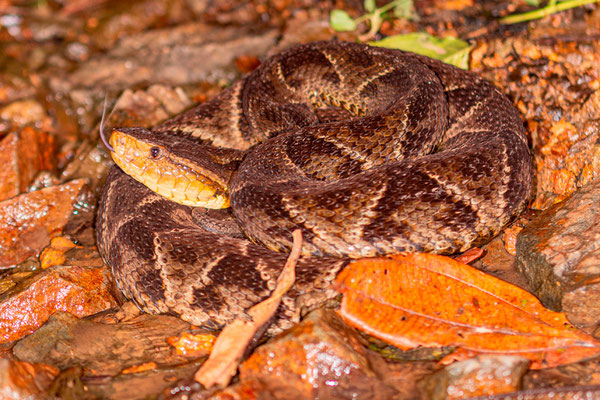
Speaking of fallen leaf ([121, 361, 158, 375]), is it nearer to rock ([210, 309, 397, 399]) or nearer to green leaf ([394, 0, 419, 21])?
rock ([210, 309, 397, 399])

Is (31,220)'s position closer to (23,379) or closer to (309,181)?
(23,379)

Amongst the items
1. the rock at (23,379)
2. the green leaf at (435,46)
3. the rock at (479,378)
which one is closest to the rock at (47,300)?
the rock at (23,379)

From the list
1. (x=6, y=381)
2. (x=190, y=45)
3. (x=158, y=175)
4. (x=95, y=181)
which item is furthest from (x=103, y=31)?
(x=6, y=381)

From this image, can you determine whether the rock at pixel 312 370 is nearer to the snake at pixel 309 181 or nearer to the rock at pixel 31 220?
the snake at pixel 309 181

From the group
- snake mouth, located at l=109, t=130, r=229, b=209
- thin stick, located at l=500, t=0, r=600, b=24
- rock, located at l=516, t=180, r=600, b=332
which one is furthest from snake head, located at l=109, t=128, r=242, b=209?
thin stick, located at l=500, t=0, r=600, b=24

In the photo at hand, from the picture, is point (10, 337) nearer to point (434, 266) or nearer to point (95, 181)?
point (95, 181)

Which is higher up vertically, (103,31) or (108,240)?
(103,31)
